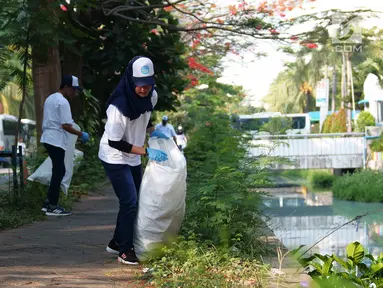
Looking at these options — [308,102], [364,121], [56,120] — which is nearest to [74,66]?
[56,120]

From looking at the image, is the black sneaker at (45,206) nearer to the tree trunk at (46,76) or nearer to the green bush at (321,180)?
the tree trunk at (46,76)

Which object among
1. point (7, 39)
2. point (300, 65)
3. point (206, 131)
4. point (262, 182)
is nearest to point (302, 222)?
point (206, 131)

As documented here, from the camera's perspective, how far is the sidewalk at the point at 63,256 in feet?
20.4

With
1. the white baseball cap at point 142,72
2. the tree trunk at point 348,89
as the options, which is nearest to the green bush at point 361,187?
the white baseball cap at point 142,72

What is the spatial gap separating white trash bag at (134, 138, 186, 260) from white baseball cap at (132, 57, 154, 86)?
609 millimetres

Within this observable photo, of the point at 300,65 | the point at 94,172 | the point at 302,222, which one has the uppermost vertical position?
the point at 300,65

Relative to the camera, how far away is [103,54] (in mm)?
19250

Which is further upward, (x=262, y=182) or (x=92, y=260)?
(x=262, y=182)

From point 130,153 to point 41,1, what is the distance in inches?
246

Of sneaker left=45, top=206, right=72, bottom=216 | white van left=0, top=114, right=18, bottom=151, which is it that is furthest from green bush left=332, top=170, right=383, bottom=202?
white van left=0, top=114, right=18, bottom=151

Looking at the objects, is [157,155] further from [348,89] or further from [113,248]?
[348,89]

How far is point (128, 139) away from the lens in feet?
22.6

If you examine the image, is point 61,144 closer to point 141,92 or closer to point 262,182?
point 262,182

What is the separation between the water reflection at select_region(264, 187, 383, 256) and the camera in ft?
46.6
